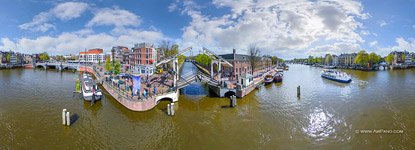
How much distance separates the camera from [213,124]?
72.3ft

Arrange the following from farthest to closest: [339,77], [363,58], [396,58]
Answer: [396,58], [363,58], [339,77]

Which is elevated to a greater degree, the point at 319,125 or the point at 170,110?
the point at 170,110

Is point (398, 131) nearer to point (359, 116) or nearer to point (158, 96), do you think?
point (359, 116)

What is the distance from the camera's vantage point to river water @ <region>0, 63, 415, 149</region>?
17406 millimetres

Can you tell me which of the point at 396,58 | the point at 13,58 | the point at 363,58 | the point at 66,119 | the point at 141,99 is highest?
the point at 13,58

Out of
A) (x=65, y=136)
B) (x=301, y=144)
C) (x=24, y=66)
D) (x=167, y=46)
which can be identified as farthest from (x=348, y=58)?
(x=24, y=66)

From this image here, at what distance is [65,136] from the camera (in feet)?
60.1

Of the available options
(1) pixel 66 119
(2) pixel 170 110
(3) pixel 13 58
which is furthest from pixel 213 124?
(3) pixel 13 58

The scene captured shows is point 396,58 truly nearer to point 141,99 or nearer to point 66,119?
point 141,99

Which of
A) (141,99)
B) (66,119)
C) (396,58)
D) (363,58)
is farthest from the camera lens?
(396,58)

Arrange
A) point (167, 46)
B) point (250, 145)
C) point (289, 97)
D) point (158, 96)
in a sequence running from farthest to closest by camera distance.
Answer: point (167, 46) < point (289, 97) < point (158, 96) < point (250, 145)

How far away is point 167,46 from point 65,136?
62760 mm

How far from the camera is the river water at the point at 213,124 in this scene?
1741 cm

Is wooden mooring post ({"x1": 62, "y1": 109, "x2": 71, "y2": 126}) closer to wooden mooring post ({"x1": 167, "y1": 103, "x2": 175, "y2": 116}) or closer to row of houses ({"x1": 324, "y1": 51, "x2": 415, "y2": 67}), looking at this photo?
wooden mooring post ({"x1": 167, "y1": 103, "x2": 175, "y2": 116})
